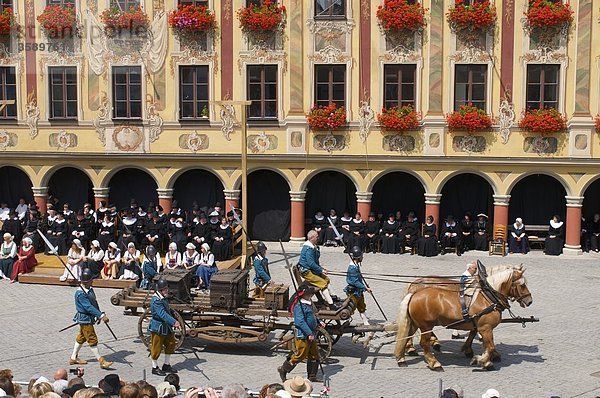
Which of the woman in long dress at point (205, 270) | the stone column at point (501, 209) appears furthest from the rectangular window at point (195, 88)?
the stone column at point (501, 209)

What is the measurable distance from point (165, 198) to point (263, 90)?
16.0 feet

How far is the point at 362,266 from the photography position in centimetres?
2367

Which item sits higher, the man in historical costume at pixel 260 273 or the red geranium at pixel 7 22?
the red geranium at pixel 7 22

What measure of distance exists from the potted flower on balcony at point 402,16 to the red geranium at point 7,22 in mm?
12070

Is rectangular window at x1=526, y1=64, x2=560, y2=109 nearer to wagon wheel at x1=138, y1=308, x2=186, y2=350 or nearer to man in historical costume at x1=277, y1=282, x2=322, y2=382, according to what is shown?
man in historical costume at x1=277, y1=282, x2=322, y2=382

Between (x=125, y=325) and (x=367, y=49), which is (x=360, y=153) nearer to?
(x=367, y=49)

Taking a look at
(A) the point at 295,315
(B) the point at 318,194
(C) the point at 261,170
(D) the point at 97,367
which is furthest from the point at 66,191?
(A) the point at 295,315

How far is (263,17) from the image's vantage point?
25.9 metres

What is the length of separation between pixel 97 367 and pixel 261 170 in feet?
49.1

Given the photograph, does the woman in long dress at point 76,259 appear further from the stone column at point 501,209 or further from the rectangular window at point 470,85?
the stone column at point 501,209

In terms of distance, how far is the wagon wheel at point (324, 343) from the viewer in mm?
13703

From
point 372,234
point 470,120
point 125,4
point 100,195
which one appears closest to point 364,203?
point 372,234

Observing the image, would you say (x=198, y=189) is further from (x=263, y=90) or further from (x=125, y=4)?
(x=125, y=4)


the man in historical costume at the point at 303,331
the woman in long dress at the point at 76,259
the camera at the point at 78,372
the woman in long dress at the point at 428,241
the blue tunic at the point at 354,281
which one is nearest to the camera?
the camera at the point at 78,372
